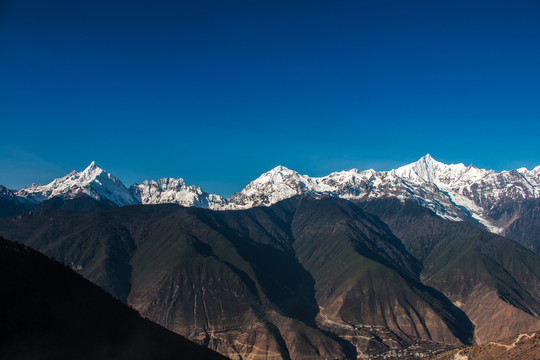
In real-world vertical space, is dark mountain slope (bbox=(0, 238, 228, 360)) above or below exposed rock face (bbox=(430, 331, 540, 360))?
above

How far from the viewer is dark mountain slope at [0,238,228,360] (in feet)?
261

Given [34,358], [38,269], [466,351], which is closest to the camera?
[34,358]

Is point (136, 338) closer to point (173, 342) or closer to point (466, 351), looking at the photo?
point (173, 342)

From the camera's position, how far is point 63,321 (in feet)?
291

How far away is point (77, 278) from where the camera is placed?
110m

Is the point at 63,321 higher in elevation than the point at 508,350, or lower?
higher

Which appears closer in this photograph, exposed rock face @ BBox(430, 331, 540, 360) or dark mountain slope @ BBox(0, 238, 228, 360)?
dark mountain slope @ BBox(0, 238, 228, 360)

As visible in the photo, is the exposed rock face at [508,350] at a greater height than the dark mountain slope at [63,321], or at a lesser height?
lesser

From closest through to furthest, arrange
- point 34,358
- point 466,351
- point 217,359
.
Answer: point 34,358
point 217,359
point 466,351

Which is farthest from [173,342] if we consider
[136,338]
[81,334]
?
[81,334]

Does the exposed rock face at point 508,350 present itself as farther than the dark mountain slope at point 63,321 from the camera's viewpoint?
Yes

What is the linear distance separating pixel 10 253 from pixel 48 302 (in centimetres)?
1410

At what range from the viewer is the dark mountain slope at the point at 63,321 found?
79688 mm

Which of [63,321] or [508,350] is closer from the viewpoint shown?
[63,321]
